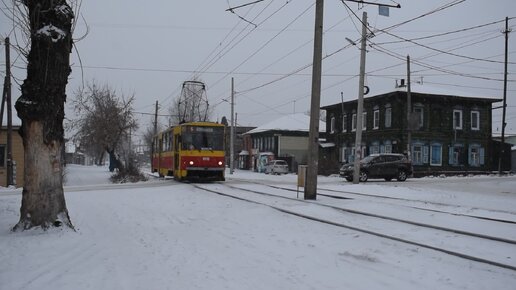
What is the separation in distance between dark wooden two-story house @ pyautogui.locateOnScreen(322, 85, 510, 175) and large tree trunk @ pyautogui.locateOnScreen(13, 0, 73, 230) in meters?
41.2

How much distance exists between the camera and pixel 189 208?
44.8 ft

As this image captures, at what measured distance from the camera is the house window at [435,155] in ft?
161

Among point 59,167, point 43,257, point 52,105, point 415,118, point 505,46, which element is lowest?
point 43,257

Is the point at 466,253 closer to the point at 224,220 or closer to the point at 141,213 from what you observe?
the point at 224,220

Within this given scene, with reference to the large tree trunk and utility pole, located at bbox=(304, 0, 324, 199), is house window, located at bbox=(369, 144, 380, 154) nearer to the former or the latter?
utility pole, located at bbox=(304, 0, 324, 199)

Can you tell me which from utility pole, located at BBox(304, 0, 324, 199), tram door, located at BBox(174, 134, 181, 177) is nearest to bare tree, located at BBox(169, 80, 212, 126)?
tram door, located at BBox(174, 134, 181, 177)

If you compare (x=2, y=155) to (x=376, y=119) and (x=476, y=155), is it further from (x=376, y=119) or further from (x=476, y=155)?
(x=476, y=155)

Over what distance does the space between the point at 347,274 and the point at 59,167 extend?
5677mm

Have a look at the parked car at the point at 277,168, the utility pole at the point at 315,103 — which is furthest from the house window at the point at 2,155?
the parked car at the point at 277,168

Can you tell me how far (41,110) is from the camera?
8867 millimetres

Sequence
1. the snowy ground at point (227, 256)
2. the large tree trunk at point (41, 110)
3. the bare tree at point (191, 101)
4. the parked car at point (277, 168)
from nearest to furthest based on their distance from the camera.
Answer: the snowy ground at point (227, 256)
the large tree trunk at point (41, 110)
the bare tree at point (191, 101)
the parked car at point (277, 168)

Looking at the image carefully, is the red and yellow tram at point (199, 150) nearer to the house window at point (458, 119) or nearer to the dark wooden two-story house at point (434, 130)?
the dark wooden two-story house at point (434, 130)

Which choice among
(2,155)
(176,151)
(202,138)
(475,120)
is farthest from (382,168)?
(2,155)

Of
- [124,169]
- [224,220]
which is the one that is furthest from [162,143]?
[224,220]
